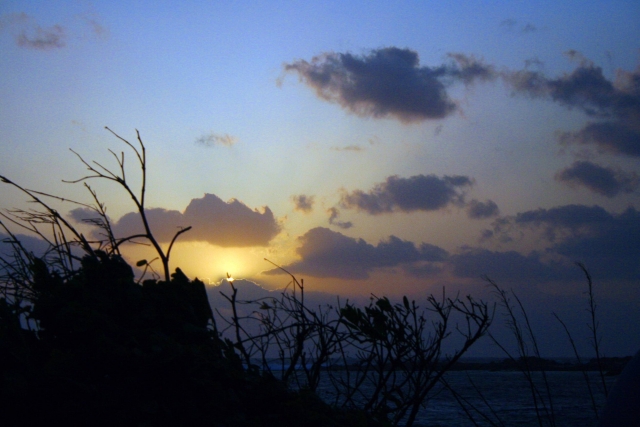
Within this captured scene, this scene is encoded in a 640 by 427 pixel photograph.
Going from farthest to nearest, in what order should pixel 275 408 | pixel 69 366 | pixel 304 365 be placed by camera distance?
pixel 304 365 < pixel 275 408 < pixel 69 366

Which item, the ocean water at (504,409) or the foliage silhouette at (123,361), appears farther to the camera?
the ocean water at (504,409)

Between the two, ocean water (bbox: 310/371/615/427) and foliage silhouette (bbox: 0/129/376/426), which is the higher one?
foliage silhouette (bbox: 0/129/376/426)

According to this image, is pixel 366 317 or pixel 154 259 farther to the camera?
pixel 154 259

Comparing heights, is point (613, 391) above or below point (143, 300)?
below

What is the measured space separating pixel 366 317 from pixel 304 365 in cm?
76

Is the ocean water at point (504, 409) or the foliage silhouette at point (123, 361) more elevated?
the foliage silhouette at point (123, 361)

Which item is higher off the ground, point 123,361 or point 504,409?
point 123,361

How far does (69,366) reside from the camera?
132 inches

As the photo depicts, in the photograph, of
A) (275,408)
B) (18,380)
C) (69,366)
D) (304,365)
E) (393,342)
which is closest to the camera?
(18,380)

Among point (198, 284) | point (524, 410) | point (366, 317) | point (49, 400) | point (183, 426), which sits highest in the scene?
point (198, 284)

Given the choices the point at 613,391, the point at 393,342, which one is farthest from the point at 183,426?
the point at 613,391

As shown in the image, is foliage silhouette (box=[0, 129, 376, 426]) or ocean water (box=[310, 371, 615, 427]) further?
ocean water (box=[310, 371, 615, 427])

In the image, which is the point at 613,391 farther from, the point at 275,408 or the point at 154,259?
the point at 154,259

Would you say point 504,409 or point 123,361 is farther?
point 504,409
